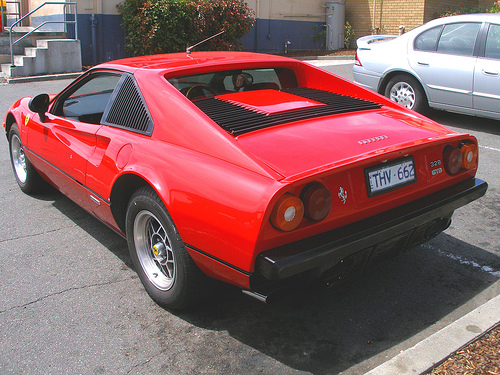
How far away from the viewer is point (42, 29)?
15023 millimetres

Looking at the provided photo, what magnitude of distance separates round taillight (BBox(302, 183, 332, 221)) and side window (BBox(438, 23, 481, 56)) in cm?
565

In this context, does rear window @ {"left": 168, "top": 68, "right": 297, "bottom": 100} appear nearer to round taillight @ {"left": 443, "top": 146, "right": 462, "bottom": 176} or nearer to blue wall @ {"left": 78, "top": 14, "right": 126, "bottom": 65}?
round taillight @ {"left": 443, "top": 146, "right": 462, "bottom": 176}

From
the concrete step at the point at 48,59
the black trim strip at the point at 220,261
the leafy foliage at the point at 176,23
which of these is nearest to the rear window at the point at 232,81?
the black trim strip at the point at 220,261

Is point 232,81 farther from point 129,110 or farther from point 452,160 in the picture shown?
point 452,160

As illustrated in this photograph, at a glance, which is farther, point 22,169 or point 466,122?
point 466,122

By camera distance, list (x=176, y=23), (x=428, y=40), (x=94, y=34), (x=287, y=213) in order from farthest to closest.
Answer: (x=94, y=34) → (x=176, y=23) → (x=428, y=40) → (x=287, y=213)

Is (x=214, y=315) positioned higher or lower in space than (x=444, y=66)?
lower

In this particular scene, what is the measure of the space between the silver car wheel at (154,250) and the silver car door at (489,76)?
18.0 ft

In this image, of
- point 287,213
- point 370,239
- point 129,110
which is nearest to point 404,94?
point 129,110

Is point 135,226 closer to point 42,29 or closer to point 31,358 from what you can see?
point 31,358

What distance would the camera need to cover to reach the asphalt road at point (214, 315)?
2824mm

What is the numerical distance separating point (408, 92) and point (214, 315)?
5.94 meters

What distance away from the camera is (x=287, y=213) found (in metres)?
2.56

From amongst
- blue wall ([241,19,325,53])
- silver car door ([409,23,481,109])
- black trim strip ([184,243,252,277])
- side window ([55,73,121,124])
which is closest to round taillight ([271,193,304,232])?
black trim strip ([184,243,252,277])
